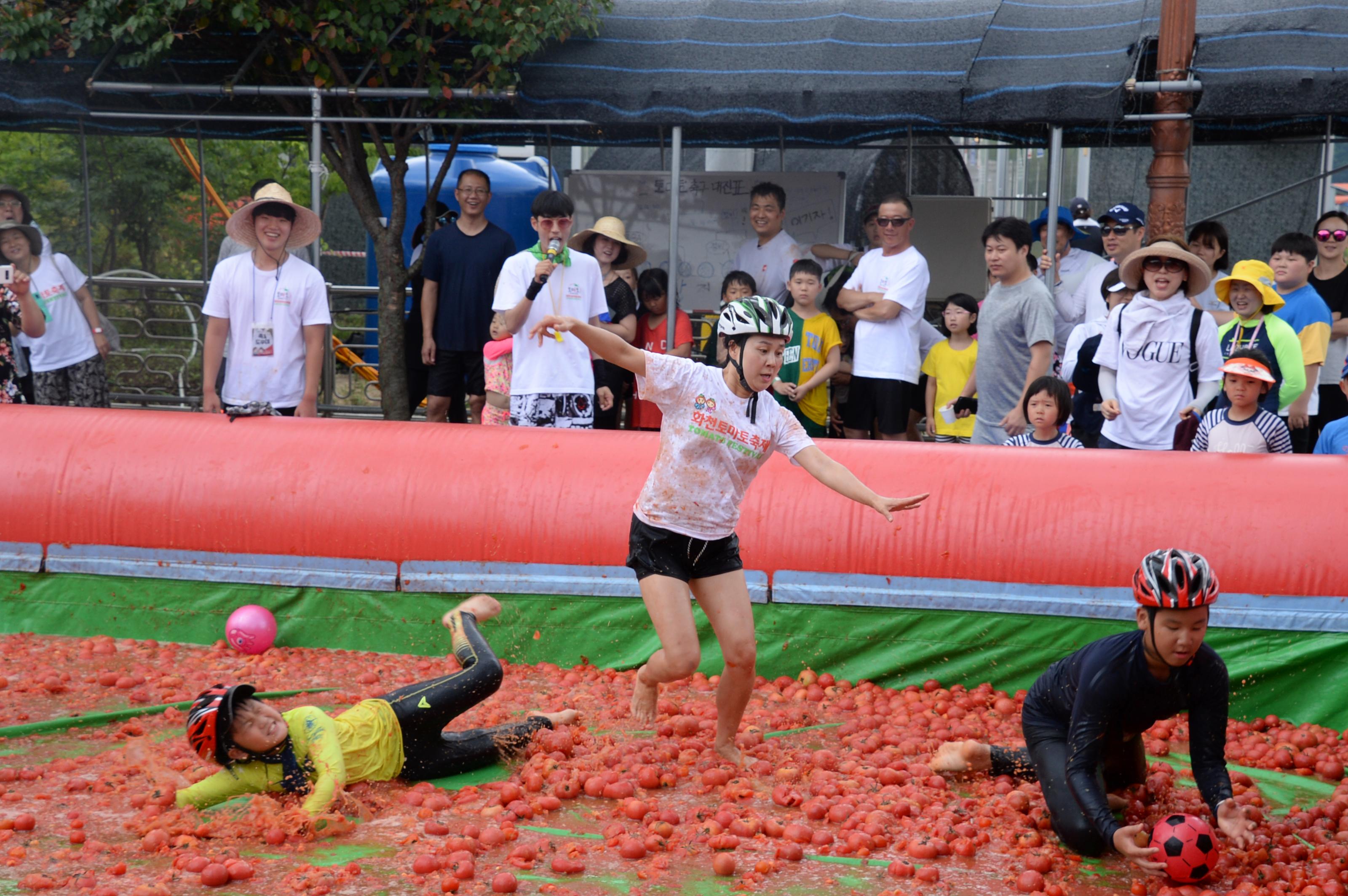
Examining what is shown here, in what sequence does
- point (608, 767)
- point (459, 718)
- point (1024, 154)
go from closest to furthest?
point (608, 767), point (459, 718), point (1024, 154)

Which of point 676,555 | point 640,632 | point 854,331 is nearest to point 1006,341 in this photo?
point 854,331

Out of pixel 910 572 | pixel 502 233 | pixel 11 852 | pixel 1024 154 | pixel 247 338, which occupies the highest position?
pixel 1024 154

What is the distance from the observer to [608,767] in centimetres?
531

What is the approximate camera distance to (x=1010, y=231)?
8180 mm

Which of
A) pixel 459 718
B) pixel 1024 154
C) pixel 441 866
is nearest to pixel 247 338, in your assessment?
pixel 459 718

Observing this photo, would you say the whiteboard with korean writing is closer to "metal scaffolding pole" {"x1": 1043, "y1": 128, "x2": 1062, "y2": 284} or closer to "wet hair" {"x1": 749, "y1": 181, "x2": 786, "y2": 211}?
"wet hair" {"x1": 749, "y1": 181, "x2": 786, "y2": 211}

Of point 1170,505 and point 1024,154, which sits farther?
point 1024,154

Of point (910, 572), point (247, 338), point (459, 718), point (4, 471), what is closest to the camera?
point (459, 718)

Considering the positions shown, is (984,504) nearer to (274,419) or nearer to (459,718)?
(459,718)

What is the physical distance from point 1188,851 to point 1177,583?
91 centimetres

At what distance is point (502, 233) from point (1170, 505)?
5188mm

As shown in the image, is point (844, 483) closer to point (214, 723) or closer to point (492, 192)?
point (214, 723)

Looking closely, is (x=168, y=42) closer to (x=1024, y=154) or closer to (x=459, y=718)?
(x=459, y=718)

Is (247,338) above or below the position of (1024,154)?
below
